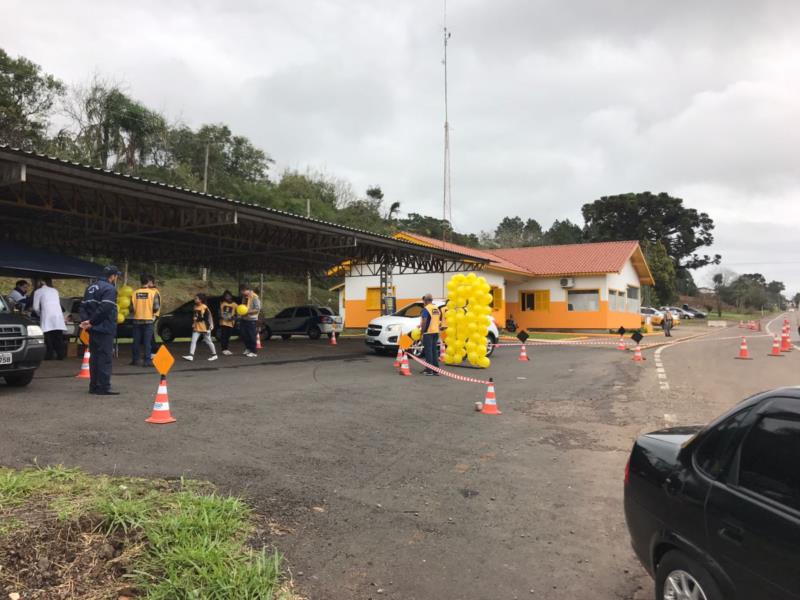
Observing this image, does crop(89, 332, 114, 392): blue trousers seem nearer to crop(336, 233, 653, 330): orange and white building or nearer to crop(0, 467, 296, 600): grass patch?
crop(0, 467, 296, 600): grass patch

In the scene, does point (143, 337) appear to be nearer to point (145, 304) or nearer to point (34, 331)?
point (145, 304)

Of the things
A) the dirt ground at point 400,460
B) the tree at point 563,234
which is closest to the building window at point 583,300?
the dirt ground at point 400,460

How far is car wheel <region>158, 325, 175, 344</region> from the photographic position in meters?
22.3

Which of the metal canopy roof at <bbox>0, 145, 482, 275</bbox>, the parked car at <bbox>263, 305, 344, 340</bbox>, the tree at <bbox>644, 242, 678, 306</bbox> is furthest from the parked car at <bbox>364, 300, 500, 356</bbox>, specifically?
the tree at <bbox>644, 242, 678, 306</bbox>

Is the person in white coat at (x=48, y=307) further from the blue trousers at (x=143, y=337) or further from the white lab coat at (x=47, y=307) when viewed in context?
the blue trousers at (x=143, y=337)

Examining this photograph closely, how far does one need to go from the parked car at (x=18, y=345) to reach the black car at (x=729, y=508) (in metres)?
8.46

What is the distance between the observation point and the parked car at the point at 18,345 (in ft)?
25.9

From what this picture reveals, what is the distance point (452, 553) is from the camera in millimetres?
3725

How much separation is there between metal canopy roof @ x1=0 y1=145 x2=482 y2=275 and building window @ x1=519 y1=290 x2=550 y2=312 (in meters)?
6.93

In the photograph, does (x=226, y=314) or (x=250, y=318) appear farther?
(x=226, y=314)

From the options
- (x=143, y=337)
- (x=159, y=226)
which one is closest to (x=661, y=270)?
(x=159, y=226)

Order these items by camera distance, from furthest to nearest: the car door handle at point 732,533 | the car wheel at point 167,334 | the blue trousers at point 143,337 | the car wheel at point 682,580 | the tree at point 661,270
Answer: the tree at point 661,270 → the car wheel at point 167,334 → the blue trousers at point 143,337 → the car wheel at point 682,580 → the car door handle at point 732,533

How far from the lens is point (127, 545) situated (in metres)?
3.34

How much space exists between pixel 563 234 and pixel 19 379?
84.5m
